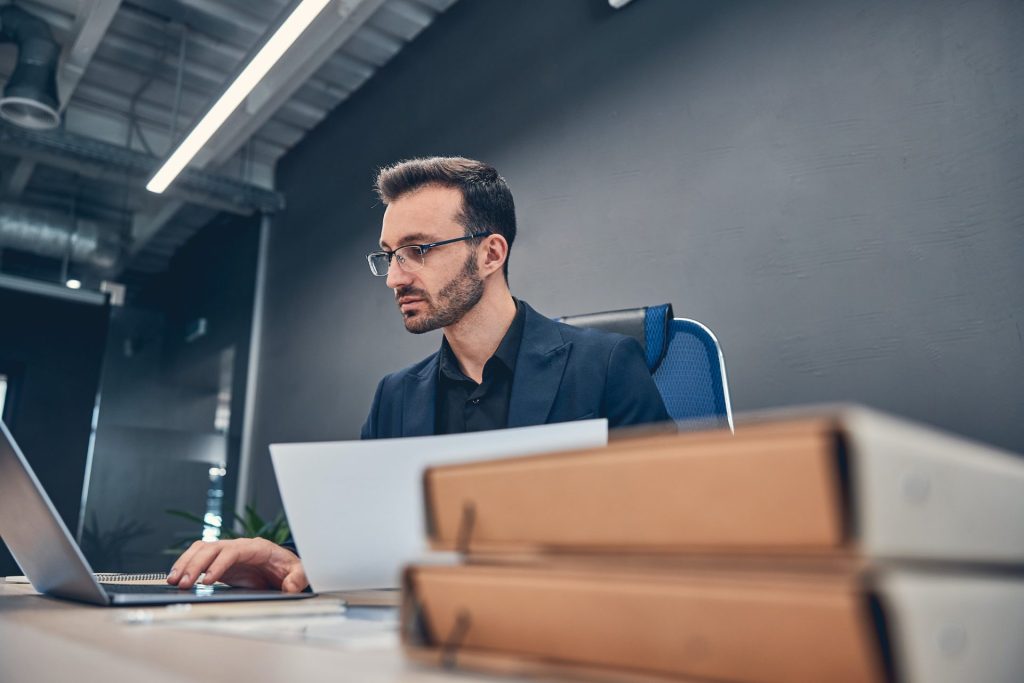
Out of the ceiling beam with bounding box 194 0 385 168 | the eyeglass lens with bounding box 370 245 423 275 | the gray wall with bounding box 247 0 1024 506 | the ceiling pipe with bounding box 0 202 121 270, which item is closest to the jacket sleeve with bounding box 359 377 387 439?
the eyeglass lens with bounding box 370 245 423 275

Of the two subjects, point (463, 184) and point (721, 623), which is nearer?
point (721, 623)

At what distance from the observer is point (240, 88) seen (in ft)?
9.14

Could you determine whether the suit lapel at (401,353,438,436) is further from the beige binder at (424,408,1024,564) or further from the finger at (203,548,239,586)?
the beige binder at (424,408,1024,564)

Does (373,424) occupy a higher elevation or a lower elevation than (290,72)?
lower

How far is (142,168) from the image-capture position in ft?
12.7

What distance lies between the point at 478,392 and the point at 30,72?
287 centimetres

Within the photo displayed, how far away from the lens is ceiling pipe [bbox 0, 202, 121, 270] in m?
4.63

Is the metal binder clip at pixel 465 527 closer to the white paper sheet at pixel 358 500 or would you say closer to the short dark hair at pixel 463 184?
the white paper sheet at pixel 358 500

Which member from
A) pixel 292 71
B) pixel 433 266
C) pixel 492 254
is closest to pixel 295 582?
pixel 433 266

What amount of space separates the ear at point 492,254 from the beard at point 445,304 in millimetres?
75

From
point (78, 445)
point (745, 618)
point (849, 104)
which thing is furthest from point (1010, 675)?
point (78, 445)

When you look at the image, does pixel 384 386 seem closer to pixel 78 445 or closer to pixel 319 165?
pixel 319 165

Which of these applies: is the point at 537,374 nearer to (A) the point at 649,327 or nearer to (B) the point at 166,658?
(A) the point at 649,327

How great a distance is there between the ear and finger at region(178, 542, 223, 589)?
0.99 meters
